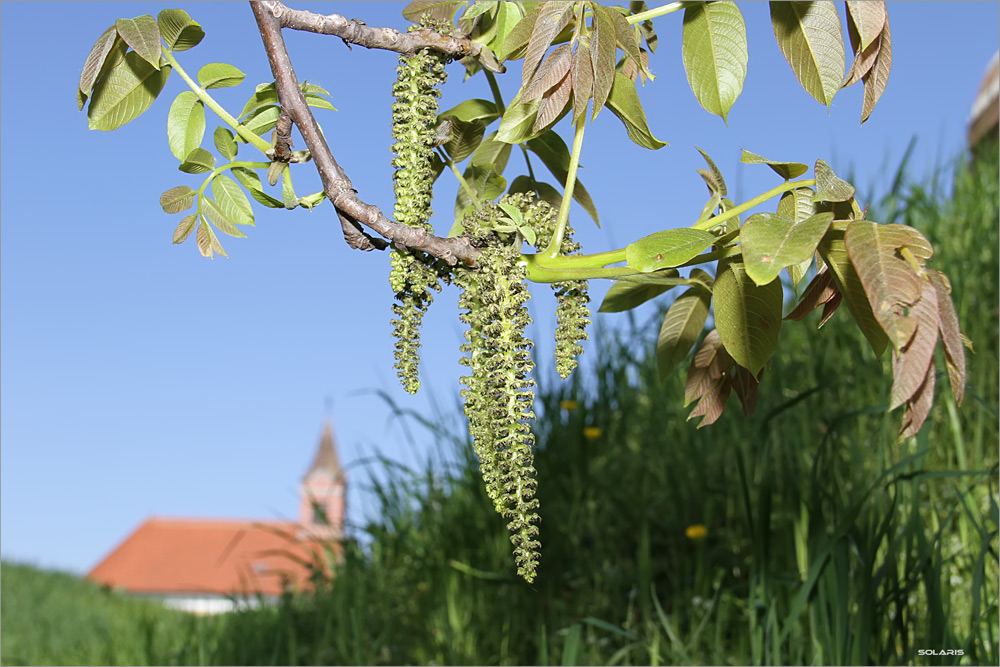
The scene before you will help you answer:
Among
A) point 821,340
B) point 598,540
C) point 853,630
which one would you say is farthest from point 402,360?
point 821,340

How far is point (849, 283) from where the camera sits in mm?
831

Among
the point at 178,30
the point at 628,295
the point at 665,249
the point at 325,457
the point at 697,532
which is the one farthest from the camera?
the point at 325,457

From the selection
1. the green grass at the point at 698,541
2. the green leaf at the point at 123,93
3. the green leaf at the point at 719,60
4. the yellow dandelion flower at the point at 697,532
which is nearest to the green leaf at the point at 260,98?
the green leaf at the point at 123,93

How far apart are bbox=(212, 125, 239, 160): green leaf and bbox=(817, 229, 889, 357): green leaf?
832mm

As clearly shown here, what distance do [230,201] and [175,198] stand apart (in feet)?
0.27

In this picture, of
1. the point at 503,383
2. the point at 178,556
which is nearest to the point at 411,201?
the point at 503,383

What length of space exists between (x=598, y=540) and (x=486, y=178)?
1824 mm

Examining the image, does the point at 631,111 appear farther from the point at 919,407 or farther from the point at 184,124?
the point at 184,124

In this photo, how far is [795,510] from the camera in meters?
2.16

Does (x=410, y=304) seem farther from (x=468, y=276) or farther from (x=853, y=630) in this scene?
(x=853, y=630)

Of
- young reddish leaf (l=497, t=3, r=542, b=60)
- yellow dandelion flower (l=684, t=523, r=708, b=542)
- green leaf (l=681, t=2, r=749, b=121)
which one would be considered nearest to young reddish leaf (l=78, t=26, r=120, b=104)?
young reddish leaf (l=497, t=3, r=542, b=60)

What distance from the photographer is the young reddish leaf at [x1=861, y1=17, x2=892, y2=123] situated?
90 cm

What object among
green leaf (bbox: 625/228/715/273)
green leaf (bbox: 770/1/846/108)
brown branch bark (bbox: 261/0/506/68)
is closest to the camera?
green leaf (bbox: 625/228/715/273)

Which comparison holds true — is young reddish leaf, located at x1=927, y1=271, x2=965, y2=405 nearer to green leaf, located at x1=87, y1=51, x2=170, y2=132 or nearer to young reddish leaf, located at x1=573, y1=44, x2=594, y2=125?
young reddish leaf, located at x1=573, y1=44, x2=594, y2=125
